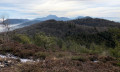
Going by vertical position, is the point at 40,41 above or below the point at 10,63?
below

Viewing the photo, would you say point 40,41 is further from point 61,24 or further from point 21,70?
point 61,24

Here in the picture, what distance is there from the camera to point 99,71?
759 cm

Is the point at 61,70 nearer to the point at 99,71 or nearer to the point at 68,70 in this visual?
the point at 68,70

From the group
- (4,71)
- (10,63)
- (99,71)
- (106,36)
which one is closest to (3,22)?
(10,63)

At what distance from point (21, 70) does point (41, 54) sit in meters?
4.94

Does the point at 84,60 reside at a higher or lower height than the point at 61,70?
lower

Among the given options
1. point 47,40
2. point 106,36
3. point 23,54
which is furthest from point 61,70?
point 106,36

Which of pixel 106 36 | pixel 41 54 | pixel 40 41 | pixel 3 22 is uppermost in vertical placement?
pixel 3 22

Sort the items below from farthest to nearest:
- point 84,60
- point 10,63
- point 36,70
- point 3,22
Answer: point 3,22 → point 84,60 → point 10,63 → point 36,70

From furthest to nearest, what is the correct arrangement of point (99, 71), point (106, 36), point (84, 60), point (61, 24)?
point (61, 24) < point (106, 36) < point (84, 60) < point (99, 71)

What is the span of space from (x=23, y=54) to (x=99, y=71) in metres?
6.52

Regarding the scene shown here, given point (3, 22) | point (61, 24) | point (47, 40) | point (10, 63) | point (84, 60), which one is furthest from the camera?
point (61, 24)

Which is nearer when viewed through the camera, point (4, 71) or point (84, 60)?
point (4, 71)

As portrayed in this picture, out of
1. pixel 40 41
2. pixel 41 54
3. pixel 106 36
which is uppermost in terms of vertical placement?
pixel 41 54
